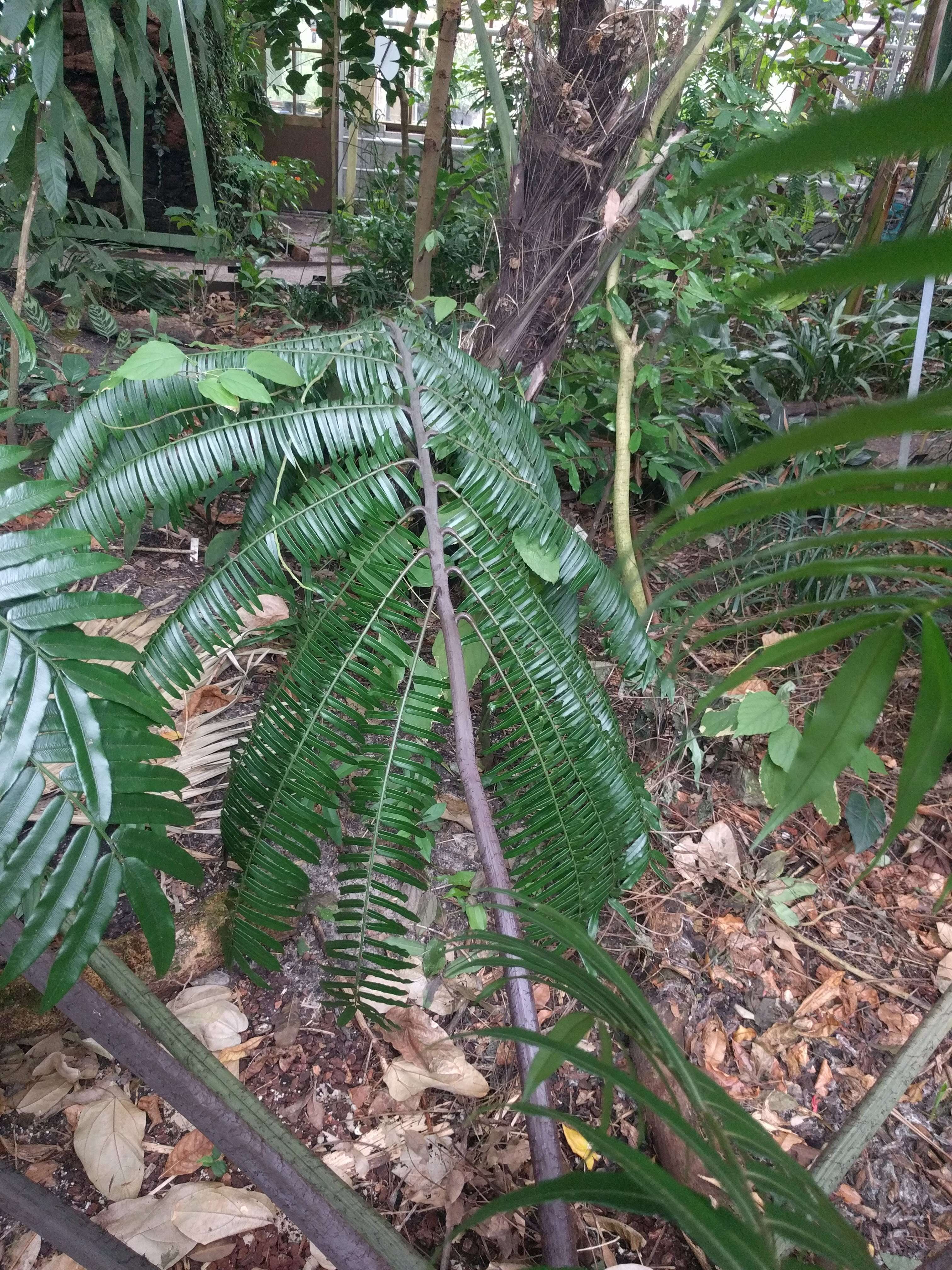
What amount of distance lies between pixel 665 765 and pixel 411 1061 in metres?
0.71

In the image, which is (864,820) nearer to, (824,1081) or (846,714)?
(824,1081)

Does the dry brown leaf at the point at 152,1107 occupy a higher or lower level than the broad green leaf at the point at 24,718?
lower

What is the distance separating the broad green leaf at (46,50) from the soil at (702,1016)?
3.63 feet

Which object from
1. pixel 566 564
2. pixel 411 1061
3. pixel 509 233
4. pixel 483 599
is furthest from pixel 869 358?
pixel 411 1061

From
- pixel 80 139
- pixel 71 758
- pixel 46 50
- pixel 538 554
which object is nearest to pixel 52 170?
pixel 80 139

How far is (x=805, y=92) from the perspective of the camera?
215cm

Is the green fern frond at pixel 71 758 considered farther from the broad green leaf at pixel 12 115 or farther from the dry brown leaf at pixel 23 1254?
the broad green leaf at pixel 12 115

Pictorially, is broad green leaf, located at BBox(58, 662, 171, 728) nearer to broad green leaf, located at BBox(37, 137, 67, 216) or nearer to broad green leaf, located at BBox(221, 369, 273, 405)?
broad green leaf, located at BBox(221, 369, 273, 405)

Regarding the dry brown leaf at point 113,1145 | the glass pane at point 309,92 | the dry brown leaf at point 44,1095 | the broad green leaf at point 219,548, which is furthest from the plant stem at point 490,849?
the glass pane at point 309,92

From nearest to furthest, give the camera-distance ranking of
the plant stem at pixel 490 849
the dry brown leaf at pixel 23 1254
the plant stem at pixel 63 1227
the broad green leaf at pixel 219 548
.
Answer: the plant stem at pixel 63 1227 → the plant stem at pixel 490 849 → the dry brown leaf at pixel 23 1254 → the broad green leaf at pixel 219 548

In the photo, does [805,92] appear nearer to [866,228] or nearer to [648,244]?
[866,228]

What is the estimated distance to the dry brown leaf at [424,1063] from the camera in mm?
1005

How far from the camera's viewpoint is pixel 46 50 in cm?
160

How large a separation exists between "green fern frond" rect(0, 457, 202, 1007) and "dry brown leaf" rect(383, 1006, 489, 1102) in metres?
0.46
